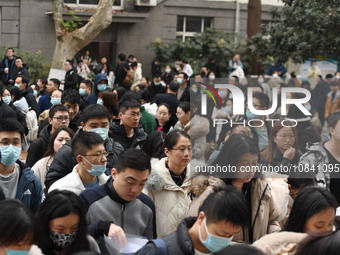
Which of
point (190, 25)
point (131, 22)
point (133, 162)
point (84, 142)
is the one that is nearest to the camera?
point (133, 162)

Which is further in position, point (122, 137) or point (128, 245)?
point (122, 137)

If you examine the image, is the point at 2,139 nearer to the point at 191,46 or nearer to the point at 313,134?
the point at 313,134

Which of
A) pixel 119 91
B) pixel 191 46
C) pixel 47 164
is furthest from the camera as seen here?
pixel 191 46


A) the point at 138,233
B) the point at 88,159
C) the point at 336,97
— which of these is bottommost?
the point at 138,233

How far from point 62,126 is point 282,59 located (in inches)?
494

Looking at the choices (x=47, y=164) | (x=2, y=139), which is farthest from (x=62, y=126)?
(x=2, y=139)

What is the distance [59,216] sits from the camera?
14.0ft

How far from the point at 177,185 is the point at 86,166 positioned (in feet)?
2.74

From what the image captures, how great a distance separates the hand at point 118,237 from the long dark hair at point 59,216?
0.31 meters

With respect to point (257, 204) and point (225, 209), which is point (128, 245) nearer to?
point (225, 209)

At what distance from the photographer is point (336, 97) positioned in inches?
340

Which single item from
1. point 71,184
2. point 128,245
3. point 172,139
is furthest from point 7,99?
point 128,245

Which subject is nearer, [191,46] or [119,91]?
[119,91]

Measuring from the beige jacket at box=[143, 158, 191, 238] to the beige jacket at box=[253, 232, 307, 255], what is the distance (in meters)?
1.76
